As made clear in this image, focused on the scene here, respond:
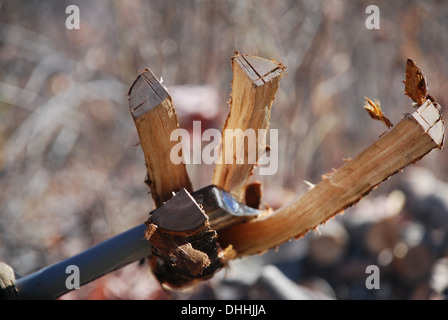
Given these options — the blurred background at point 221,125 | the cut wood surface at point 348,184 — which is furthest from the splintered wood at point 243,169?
the blurred background at point 221,125

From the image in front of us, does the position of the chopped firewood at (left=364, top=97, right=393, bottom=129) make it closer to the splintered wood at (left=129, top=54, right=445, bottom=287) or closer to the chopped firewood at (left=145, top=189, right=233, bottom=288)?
the splintered wood at (left=129, top=54, right=445, bottom=287)

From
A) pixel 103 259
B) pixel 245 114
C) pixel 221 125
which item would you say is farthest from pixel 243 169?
pixel 221 125

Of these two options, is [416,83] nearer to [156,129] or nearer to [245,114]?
[245,114]

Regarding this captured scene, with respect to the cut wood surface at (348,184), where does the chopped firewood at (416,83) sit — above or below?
above

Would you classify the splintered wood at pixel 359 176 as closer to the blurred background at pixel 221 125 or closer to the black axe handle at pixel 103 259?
the black axe handle at pixel 103 259

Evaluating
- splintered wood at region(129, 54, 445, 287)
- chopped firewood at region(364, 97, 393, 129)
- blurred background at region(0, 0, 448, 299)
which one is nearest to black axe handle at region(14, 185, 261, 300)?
splintered wood at region(129, 54, 445, 287)

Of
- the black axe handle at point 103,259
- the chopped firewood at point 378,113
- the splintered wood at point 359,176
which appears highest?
the chopped firewood at point 378,113
